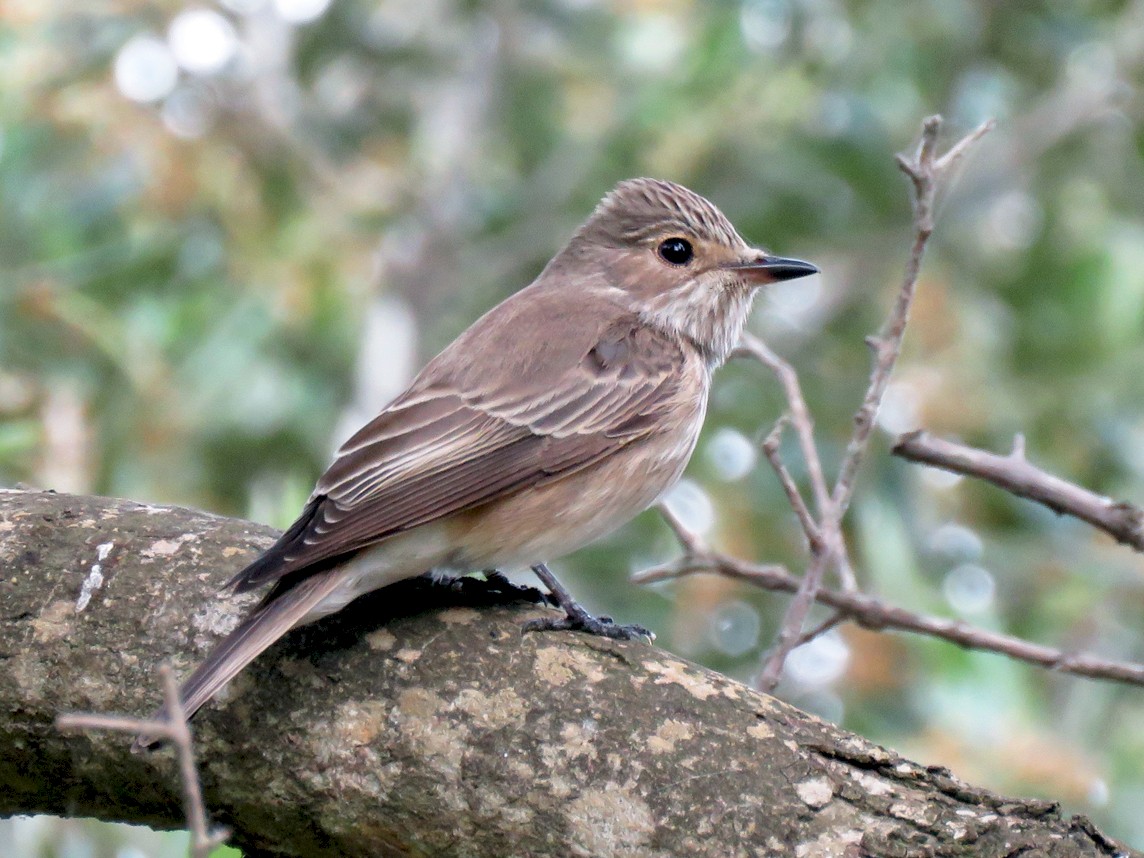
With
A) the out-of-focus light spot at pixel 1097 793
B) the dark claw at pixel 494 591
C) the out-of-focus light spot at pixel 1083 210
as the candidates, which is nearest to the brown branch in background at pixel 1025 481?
the dark claw at pixel 494 591

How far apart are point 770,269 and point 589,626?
162cm

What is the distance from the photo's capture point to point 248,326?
551cm

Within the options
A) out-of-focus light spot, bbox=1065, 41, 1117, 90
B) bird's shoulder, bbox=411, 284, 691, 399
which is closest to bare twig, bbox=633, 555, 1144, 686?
bird's shoulder, bbox=411, 284, 691, 399

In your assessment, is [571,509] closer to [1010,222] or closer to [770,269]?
[770,269]

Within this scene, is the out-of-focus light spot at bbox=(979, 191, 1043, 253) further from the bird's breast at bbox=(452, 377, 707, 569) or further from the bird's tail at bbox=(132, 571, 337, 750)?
the bird's tail at bbox=(132, 571, 337, 750)

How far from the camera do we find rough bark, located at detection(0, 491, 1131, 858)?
2246mm

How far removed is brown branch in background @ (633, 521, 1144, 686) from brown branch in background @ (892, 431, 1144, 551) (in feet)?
1.03

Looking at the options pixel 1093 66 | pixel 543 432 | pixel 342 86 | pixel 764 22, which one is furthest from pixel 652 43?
pixel 543 432

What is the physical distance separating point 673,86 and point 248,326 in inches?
95.8

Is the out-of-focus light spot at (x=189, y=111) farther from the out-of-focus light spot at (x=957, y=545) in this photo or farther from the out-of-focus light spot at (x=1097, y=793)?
the out-of-focus light spot at (x=1097, y=793)

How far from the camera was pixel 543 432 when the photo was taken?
3469 millimetres

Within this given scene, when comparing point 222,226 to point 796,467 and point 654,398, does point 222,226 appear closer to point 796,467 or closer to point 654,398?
point 796,467

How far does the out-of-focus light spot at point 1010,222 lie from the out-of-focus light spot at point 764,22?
1.69m

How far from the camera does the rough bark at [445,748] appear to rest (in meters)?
2.25
